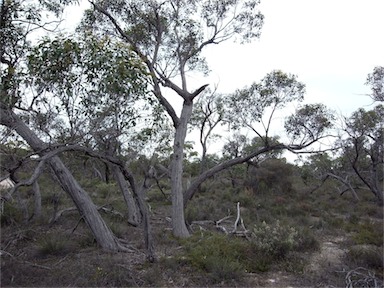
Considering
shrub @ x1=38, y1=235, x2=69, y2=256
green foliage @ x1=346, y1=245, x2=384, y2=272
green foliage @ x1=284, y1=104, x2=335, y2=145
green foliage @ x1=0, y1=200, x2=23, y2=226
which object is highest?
green foliage @ x1=284, y1=104, x2=335, y2=145

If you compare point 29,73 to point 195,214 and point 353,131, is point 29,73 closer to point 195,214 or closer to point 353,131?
point 195,214

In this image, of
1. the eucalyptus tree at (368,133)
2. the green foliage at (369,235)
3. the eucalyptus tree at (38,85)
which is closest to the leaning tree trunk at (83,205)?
the eucalyptus tree at (38,85)

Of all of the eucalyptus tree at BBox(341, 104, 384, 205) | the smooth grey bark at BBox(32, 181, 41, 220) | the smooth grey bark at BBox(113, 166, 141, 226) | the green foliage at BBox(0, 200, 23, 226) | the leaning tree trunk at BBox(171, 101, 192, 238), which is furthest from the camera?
the eucalyptus tree at BBox(341, 104, 384, 205)

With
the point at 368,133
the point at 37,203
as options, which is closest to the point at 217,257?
the point at 37,203

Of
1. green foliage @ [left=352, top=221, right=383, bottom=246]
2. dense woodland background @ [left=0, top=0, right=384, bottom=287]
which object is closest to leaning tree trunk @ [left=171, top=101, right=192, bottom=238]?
dense woodland background @ [left=0, top=0, right=384, bottom=287]

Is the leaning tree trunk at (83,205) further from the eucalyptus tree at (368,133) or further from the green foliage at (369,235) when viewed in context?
the eucalyptus tree at (368,133)

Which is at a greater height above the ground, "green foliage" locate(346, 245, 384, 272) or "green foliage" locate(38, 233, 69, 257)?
"green foliage" locate(38, 233, 69, 257)

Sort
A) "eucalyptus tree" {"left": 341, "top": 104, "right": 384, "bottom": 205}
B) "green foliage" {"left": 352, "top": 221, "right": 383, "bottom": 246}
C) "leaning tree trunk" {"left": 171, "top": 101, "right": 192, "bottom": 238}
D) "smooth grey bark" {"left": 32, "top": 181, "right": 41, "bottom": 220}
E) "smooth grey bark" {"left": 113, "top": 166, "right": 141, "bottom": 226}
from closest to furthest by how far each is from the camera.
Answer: "green foliage" {"left": 352, "top": 221, "right": 383, "bottom": 246}, "leaning tree trunk" {"left": 171, "top": 101, "right": 192, "bottom": 238}, "smooth grey bark" {"left": 32, "top": 181, "right": 41, "bottom": 220}, "smooth grey bark" {"left": 113, "top": 166, "right": 141, "bottom": 226}, "eucalyptus tree" {"left": 341, "top": 104, "right": 384, "bottom": 205}

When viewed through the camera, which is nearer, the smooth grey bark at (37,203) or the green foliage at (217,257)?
the green foliage at (217,257)

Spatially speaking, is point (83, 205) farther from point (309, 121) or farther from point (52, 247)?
point (309, 121)

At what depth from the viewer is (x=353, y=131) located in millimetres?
16578

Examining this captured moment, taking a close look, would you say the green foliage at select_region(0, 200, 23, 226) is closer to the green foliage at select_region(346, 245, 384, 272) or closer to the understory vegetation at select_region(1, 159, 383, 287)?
the understory vegetation at select_region(1, 159, 383, 287)

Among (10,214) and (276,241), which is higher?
(10,214)

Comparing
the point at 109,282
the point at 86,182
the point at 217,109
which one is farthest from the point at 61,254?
the point at 217,109
